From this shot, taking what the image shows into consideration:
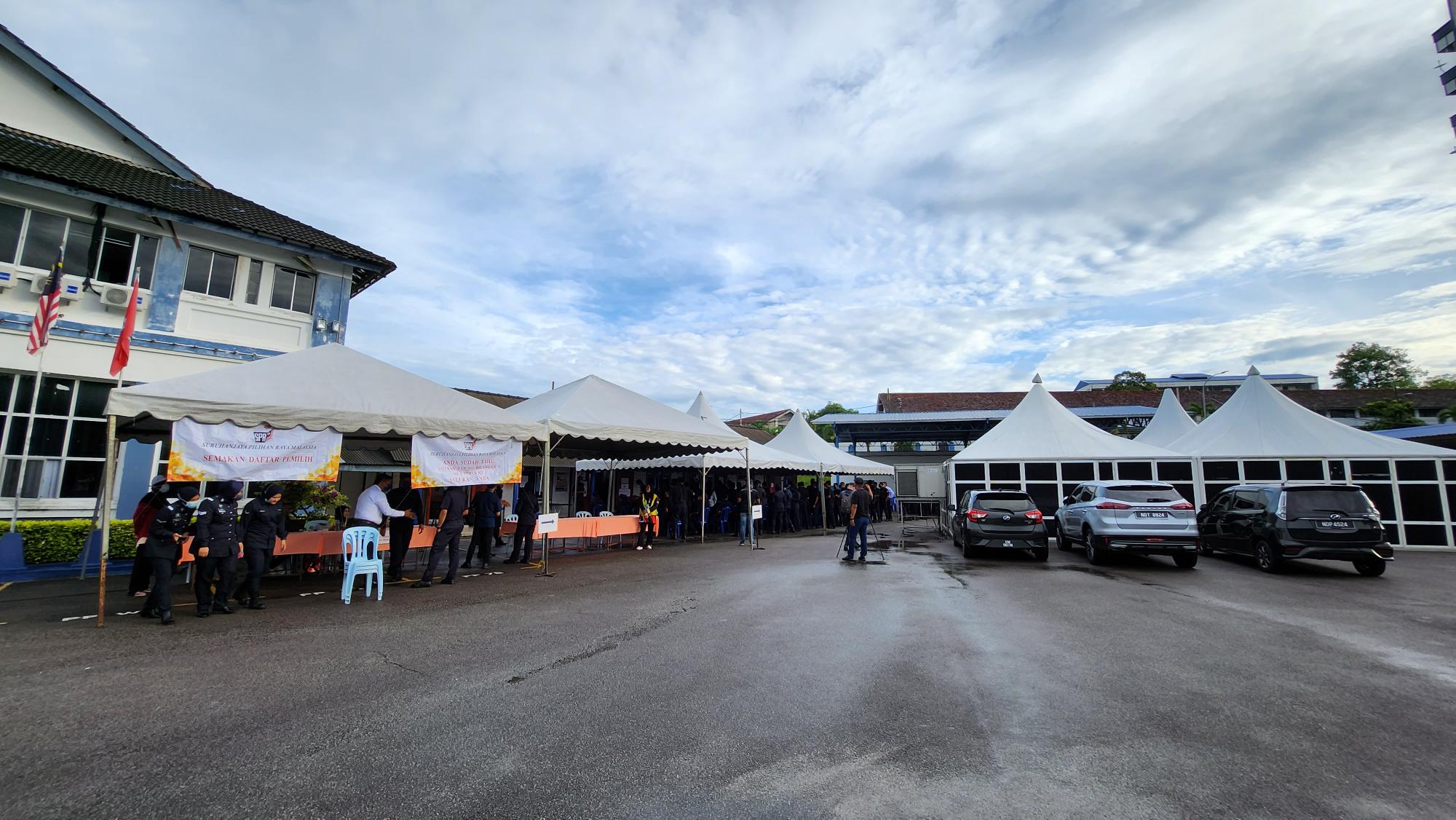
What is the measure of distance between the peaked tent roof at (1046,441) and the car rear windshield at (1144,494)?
6477 millimetres

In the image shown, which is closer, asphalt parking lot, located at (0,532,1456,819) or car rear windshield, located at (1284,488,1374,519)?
asphalt parking lot, located at (0,532,1456,819)

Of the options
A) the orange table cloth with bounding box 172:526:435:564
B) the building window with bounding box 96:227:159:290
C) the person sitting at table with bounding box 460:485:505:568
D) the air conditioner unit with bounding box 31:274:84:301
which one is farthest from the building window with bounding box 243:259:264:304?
the person sitting at table with bounding box 460:485:505:568

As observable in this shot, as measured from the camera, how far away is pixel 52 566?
32.9ft

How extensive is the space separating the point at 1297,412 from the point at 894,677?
21109mm

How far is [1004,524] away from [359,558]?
12.0 m

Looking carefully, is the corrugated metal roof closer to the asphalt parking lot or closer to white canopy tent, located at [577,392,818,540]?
white canopy tent, located at [577,392,818,540]

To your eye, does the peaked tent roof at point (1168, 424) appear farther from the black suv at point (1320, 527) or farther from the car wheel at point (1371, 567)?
the black suv at point (1320, 527)

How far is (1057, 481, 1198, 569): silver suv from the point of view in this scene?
12.0 m

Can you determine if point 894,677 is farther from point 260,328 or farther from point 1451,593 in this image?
point 260,328

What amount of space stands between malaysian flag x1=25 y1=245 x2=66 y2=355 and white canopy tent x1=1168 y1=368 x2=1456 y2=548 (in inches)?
1047

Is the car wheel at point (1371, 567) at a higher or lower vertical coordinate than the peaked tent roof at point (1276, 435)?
lower

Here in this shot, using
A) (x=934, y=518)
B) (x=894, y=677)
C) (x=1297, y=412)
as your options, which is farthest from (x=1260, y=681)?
(x=934, y=518)

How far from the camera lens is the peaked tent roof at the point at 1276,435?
17266 millimetres

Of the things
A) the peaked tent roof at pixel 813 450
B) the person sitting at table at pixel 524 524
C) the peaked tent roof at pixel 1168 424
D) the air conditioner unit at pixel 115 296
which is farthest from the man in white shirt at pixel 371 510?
the peaked tent roof at pixel 1168 424
